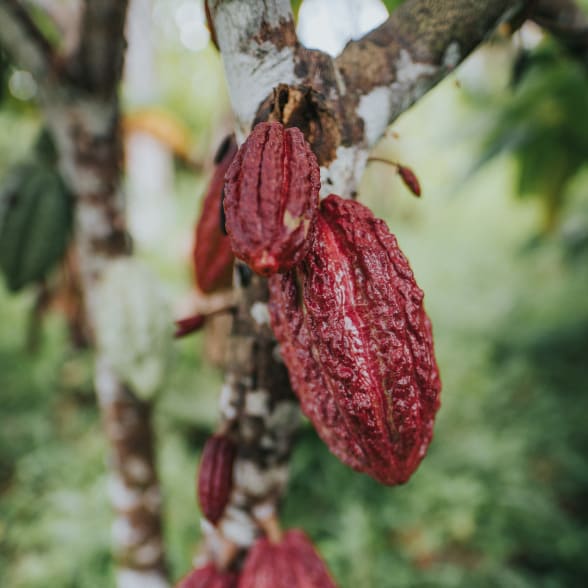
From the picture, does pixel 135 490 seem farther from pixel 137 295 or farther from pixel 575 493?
pixel 575 493

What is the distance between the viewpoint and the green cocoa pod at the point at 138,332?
907mm

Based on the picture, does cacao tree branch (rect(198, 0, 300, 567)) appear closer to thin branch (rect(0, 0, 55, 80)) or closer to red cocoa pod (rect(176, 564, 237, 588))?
red cocoa pod (rect(176, 564, 237, 588))

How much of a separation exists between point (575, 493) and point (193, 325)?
6.15ft

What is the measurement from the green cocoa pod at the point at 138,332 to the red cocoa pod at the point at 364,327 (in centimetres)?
50

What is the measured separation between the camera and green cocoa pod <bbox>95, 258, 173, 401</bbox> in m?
0.91

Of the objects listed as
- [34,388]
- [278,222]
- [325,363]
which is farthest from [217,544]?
[34,388]

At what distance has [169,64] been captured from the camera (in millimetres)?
8164

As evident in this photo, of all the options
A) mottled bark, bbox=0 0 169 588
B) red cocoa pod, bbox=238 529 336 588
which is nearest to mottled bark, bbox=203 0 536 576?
red cocoa pod, bbox=238 529 336 588

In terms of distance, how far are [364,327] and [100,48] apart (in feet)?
2.45

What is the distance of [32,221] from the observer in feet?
3.59

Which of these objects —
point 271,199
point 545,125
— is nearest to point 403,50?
point 271,199

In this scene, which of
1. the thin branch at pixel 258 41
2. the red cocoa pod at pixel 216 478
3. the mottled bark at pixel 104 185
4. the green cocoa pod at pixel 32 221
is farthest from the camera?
the green cocoa pod at pixel 32 221

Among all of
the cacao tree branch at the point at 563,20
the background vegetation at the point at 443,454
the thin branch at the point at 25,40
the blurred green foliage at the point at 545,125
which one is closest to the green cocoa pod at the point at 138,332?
the background vegetation at the point at 443,454

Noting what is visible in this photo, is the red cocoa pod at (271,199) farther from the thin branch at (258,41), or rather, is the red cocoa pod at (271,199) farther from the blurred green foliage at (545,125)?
the blurred green foliage at (545,125)
